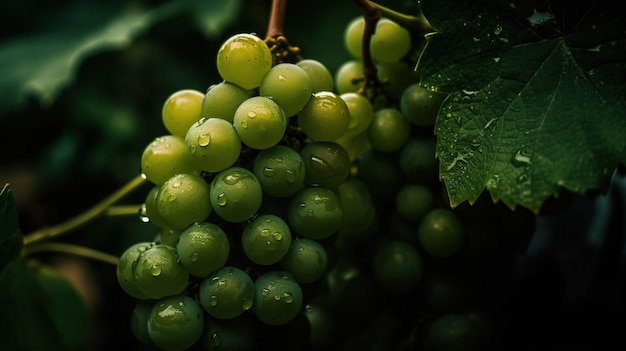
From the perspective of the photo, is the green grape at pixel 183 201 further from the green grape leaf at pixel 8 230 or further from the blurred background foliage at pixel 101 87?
the blurred background foliage at pixel 101 87

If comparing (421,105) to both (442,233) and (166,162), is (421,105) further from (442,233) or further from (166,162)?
(166,162)

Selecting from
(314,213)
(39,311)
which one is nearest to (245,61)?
(314,213)

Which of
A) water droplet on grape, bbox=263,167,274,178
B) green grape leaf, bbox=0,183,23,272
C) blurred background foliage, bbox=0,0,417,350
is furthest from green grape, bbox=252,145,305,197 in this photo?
blurred background foliage, bbox=0,0,417,350

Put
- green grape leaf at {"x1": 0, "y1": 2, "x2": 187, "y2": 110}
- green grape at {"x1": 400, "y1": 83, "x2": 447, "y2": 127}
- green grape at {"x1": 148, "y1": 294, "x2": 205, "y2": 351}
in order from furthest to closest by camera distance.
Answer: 1. green grape leaf at {"x1": 0, "y1": 2, "x2": 187, "y2": 110}
2. green grape at {"x1": 400, "y1": 83, "x2": 447, "y2": 127}
3. green grape at {"x1": 148, "y1": 294, "x2": 205, "y2": 351}

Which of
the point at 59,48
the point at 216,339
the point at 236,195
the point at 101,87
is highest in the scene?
the point at 236,195

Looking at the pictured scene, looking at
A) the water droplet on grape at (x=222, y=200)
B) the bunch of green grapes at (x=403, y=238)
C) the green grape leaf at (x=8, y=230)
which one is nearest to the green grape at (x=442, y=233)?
the bunch of green grapes at (x=403, y=238)

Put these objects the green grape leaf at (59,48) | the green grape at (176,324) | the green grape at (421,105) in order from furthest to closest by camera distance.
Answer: the green grape leaf at (59,48), the green grape at (421,105), the green grape at (176,324)

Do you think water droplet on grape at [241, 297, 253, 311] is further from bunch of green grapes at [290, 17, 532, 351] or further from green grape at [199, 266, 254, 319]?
bunch of green grapes at [290, 17, 532, 351]
